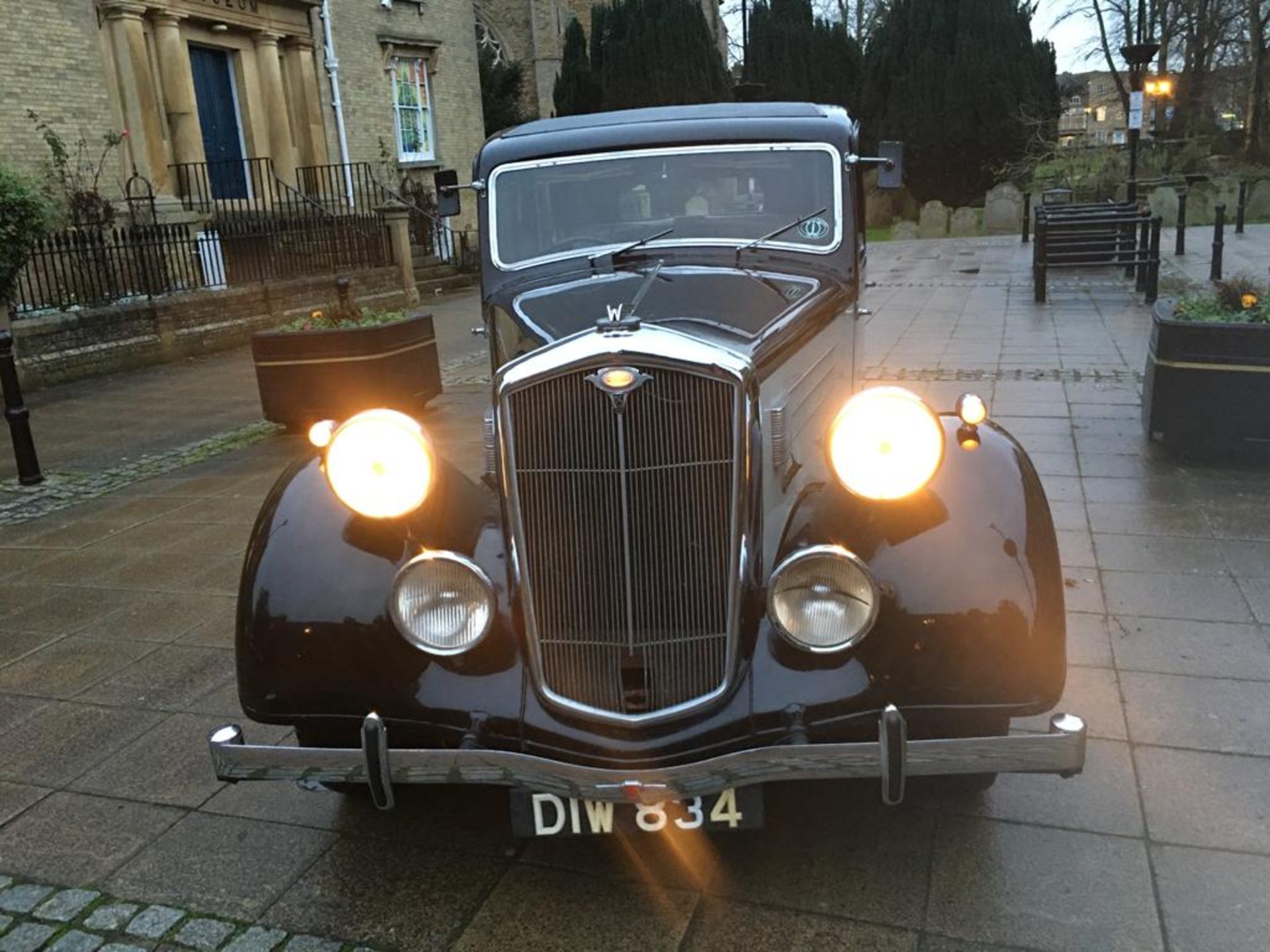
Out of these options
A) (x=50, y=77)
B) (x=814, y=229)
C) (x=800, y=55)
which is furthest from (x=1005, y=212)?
(x=814, y=229)

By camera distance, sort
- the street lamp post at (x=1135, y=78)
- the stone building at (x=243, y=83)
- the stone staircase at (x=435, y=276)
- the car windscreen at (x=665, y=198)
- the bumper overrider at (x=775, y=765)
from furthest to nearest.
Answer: the stone staircase at (x=435, y=276) < the street lamp post at (x=1135, y=78) < the stone building at (x=243, y=83) < the car windscreen at (x=665, y=198) < the bumper overrider at (x=775, y=765)

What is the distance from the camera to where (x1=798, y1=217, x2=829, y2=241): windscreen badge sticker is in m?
4.48

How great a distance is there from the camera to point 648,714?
266 cm

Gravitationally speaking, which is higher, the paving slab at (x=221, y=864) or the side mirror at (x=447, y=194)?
the side mirror at (x=447, y=194)

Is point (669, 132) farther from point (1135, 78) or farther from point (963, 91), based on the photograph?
point (963, 91)

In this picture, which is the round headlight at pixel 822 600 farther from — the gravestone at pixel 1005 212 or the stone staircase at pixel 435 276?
the gravestone at pixel 1005 212

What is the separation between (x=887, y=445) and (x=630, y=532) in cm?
74

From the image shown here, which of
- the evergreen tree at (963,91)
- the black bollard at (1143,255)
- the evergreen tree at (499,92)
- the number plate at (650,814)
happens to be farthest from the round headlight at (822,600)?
the evergreen tree at (963,91)

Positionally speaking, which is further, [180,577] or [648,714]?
[180,577]

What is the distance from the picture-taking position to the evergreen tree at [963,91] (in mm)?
30469

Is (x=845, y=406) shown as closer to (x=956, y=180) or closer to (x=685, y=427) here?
(x=685, y=427)

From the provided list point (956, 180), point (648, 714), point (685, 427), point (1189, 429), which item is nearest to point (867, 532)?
point (685, 427)

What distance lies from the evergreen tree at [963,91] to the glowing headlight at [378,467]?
99.6ft

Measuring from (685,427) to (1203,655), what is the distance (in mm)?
2610
